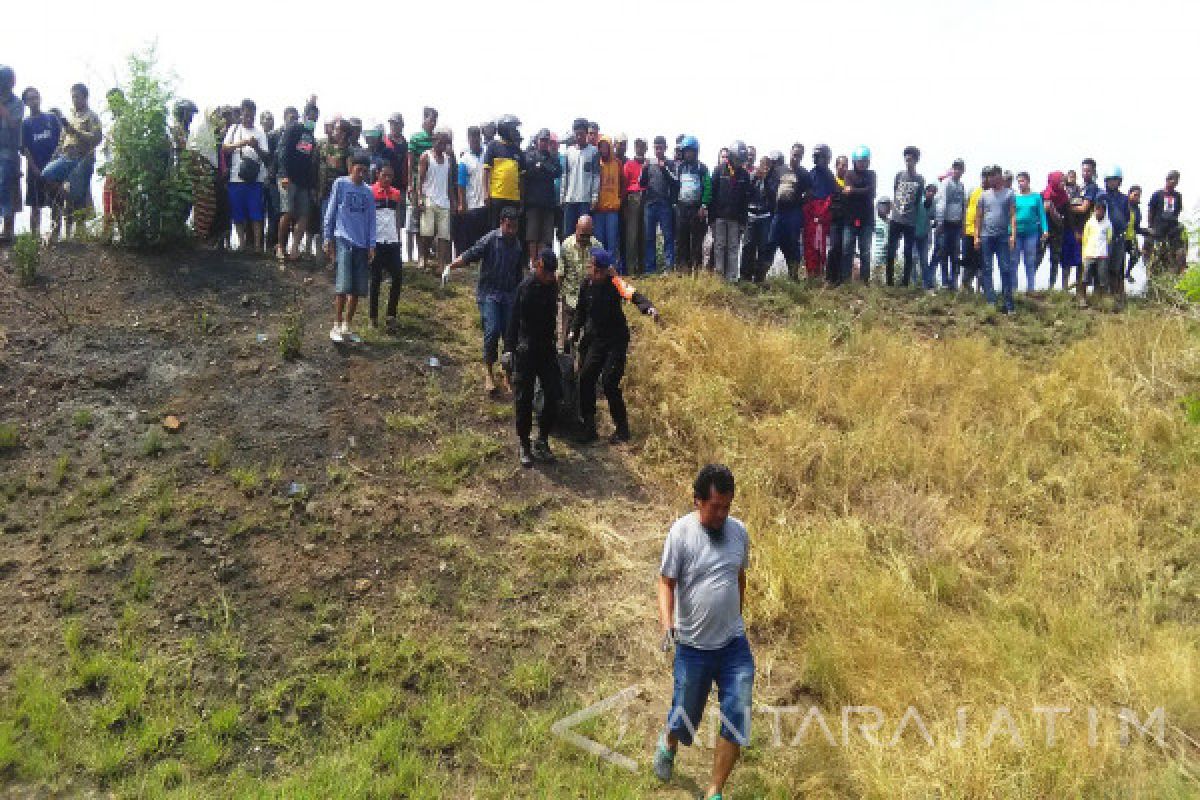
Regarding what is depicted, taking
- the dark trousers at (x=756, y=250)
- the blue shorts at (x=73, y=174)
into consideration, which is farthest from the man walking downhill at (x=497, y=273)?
the blue shorts at (x=73, y=174)

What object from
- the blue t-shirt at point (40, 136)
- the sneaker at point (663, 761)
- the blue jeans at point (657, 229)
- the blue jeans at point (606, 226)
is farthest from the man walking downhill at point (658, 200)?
the sneaker at point (663, 761)

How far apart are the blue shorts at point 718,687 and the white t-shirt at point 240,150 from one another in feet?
29.7

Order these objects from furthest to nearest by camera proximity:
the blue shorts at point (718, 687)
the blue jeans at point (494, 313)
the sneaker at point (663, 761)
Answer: the blue jeans at point (494, 313)
the sneaker at point (663, 761)
the blue shorts at point (718, 687)

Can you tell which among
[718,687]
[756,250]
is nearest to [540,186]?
[756,250]

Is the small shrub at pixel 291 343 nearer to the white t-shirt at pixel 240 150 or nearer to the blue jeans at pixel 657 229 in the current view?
the white t-shirt at pixel 240 150

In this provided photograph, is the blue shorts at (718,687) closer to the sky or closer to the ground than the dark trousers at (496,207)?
closer to the ground

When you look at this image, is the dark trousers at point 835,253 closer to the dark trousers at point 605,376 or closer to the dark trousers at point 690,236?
the dark trousers at point 690,236

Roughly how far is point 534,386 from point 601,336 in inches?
34.1

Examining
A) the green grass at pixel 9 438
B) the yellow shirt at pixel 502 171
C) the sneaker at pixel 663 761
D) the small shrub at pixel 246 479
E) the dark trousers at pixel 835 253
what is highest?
the yellow shirt at pixel 502 171

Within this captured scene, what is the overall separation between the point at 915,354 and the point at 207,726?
8.62 m

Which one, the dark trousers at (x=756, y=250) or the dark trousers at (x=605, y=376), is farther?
the dark trousers at (x=756, y=250)

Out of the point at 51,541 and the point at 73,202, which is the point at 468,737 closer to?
the point at 51,541

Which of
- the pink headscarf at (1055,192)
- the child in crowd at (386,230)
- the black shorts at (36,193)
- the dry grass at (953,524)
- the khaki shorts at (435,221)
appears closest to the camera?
the dry grass at (953,524)

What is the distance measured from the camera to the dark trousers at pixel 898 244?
547 inches
